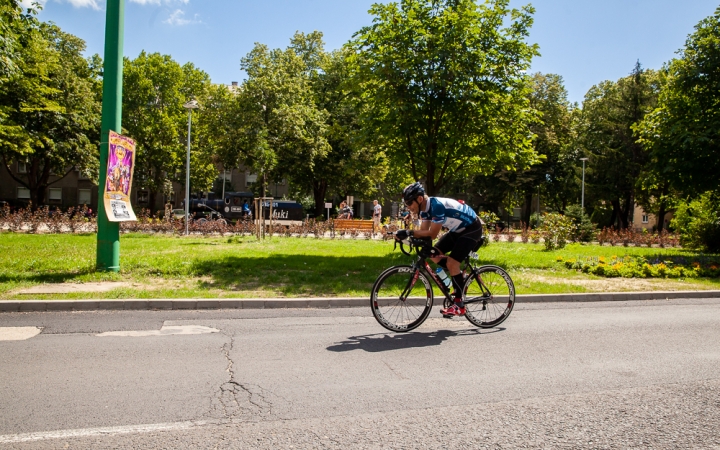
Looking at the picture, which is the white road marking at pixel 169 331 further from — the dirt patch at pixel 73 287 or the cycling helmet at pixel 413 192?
the cycling helmet at pixel 413 192

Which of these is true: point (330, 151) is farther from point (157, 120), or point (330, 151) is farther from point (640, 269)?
point (640, 269)

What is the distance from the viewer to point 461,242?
6.62 m

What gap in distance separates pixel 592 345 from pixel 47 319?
23.0ft

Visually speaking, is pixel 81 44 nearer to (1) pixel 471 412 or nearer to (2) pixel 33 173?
(2) pixel 33 173

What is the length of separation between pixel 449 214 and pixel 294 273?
5596mm

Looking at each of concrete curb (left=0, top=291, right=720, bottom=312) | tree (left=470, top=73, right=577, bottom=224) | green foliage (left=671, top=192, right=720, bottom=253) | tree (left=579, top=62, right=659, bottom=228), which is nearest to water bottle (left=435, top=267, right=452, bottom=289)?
concrete curb (left=0, top=291, right=720, bottom=312)

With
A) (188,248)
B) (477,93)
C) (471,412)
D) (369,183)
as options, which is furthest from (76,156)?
(471,412)

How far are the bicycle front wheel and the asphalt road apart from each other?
208 millimetres

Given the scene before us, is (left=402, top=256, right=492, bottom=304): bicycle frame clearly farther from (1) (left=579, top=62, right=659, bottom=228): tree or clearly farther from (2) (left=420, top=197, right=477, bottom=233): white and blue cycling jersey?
(1) (left=579, top=62, right=659, bottom=228): tree

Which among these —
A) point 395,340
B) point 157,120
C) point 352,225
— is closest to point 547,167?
point 352,225

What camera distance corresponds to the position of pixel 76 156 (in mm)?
35906

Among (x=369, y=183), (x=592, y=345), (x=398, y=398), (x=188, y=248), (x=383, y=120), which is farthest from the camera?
(x=369, y=183)

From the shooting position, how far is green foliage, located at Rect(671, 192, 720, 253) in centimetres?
2155

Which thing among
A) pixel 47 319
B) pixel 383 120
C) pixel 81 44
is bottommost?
pixel 47 319
